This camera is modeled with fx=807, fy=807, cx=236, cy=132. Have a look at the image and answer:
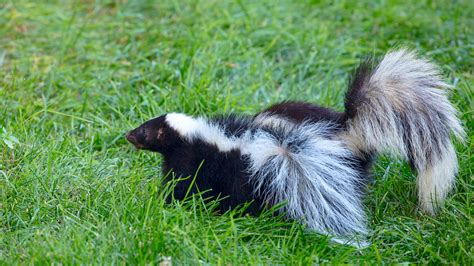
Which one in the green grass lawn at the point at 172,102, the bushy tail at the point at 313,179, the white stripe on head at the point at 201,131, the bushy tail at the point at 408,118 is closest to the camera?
the green grass lawn at the point at 172,102

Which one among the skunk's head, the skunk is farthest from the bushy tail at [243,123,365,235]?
the skunk's head

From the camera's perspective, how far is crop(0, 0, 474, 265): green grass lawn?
4348mm

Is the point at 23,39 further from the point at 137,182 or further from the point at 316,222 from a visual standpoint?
the point at 316,222

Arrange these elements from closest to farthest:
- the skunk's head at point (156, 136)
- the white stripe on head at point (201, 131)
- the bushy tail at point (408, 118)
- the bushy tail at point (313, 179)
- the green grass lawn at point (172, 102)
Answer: the green grass lawn at point (172, 102), the bushy tail at point (408, 118), the bushy tail at point (313, 179), the white stripe on head at point (201, 131), the skunk's head at point (156, 136)

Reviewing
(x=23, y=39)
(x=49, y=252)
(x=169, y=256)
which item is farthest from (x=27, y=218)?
(x=23, y=39)

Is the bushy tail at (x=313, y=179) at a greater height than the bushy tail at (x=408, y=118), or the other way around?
the bushy tail at (x=408, y=118)

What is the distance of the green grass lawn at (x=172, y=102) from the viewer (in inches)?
171

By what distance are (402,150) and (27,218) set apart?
217 centimetres

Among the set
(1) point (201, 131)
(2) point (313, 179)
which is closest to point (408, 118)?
(2) point (313, 179)

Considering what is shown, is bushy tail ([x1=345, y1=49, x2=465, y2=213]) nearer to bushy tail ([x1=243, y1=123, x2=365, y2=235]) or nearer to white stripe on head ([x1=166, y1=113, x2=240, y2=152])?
bushy tail ([x1=243, y1=123, x2=365, y2=235])

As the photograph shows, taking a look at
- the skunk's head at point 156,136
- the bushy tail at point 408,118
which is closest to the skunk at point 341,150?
the bushy tail at point 408,118

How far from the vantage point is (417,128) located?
14.8 ft

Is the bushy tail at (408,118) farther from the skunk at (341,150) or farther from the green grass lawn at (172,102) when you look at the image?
the green grass lawn at (172,102)

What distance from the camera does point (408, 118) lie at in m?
4.51
